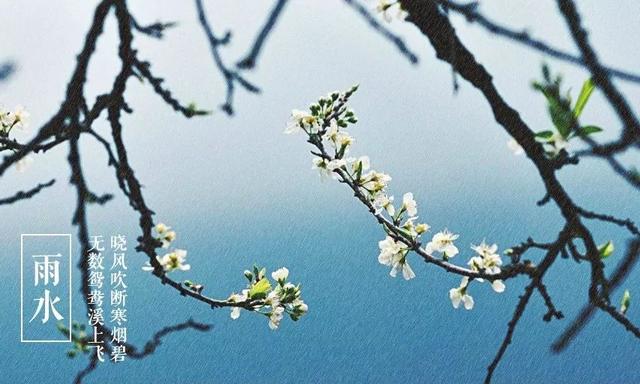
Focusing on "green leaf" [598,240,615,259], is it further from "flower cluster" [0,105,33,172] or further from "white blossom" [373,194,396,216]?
"flower cluster" [0,105,33,172]

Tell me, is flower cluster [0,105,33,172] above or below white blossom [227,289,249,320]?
above

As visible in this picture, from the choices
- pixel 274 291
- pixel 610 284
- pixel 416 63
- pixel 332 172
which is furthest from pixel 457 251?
pixel 610 284

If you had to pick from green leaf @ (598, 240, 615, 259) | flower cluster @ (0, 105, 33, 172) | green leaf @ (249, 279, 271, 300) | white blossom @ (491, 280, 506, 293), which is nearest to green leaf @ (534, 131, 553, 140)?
green leaf @ (598, 240, 615, 259)

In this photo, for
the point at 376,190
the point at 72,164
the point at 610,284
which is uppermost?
the point at 376,190

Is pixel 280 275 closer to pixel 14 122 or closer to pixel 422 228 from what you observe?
pixel 422 228

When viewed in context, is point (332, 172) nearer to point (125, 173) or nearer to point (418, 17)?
point (125, 173)

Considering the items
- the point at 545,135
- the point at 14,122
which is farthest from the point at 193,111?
the point at 14,122
